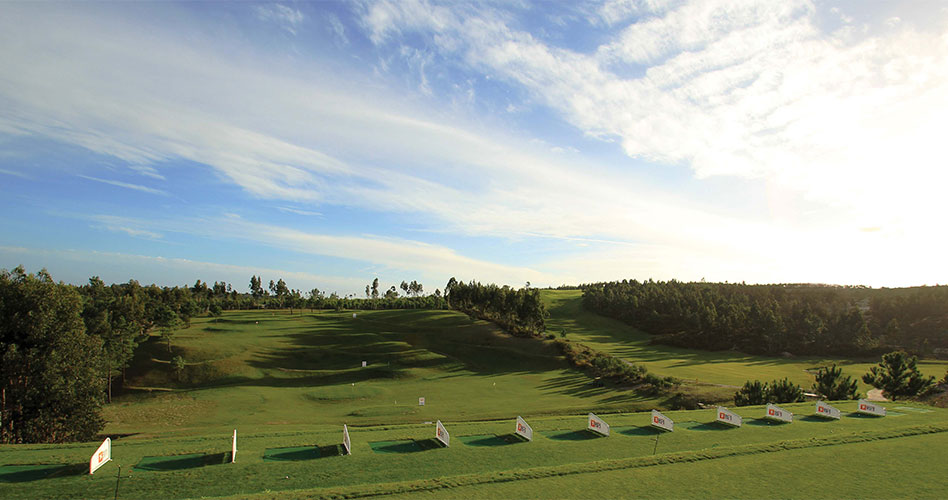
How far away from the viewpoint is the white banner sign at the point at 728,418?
24328mm

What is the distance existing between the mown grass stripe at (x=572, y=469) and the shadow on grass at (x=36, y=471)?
785 centimetres

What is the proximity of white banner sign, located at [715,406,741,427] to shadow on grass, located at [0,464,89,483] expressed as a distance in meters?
28.7

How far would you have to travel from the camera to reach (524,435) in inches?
840

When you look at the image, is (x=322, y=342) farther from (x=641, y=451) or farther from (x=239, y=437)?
(x=641, y=451)

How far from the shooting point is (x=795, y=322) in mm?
112875

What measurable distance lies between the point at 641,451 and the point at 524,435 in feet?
16.9

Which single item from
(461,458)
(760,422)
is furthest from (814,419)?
(461,458)

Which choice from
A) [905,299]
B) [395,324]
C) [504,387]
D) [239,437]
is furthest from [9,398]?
[905,299]

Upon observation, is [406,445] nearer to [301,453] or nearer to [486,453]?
[486,453]

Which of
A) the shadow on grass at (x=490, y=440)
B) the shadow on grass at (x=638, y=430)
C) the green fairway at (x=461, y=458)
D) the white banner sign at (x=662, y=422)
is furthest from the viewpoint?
the white banner sign at (x=662, y=422)

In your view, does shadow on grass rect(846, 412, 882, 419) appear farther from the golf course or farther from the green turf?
the green turf

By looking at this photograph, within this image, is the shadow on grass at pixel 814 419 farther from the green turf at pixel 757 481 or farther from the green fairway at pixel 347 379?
the green fairway at pixel 347 379

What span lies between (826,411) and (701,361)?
65.1 meters

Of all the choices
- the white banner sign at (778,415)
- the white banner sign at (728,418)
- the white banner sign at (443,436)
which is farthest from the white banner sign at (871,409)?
the white banner sign at (443,436)
